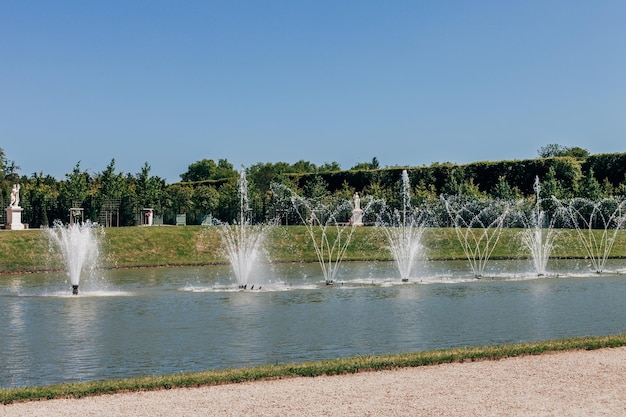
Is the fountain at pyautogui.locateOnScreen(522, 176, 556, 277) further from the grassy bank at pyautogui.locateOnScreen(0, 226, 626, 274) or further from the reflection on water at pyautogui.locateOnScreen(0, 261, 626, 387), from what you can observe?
the reflection on water at pyautogui.locateOnScreen(0, 261, 626, 387)

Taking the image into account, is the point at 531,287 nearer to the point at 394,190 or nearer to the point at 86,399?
the point at 86,399

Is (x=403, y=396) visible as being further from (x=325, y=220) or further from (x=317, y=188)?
(x=317, y=188)

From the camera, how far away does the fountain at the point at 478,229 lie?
41644mm

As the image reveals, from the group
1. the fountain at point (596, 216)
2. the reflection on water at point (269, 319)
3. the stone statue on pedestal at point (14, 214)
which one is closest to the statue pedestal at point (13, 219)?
the stone statue on pedestal at point (14, 214)

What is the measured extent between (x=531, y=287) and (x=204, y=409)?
60.7ft

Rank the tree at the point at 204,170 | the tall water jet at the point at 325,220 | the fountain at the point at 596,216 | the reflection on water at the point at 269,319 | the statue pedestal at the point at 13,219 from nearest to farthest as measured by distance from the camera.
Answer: the reflection on water at the point at 269,319 → the tall water jet at the point at 325,220 → the fountain at the point at 596,216 → the statue pedestal at the point at 13,219 → the tree at the point at 204,170

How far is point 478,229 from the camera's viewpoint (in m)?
49.0

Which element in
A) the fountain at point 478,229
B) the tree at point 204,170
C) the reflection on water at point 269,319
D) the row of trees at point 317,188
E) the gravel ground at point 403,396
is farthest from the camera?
the tree at point 204,170

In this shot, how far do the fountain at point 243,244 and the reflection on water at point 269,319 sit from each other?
947mm

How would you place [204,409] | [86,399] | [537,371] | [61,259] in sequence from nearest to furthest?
[204,409] → [86,399] → [537,371] → [61,259]

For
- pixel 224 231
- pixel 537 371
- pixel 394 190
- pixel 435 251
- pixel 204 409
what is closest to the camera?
pixel 204 409

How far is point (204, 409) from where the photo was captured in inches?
391

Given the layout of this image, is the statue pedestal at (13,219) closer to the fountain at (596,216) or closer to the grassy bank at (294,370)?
the fountain at (596,216)

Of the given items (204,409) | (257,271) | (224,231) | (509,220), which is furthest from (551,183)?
(204,409)
